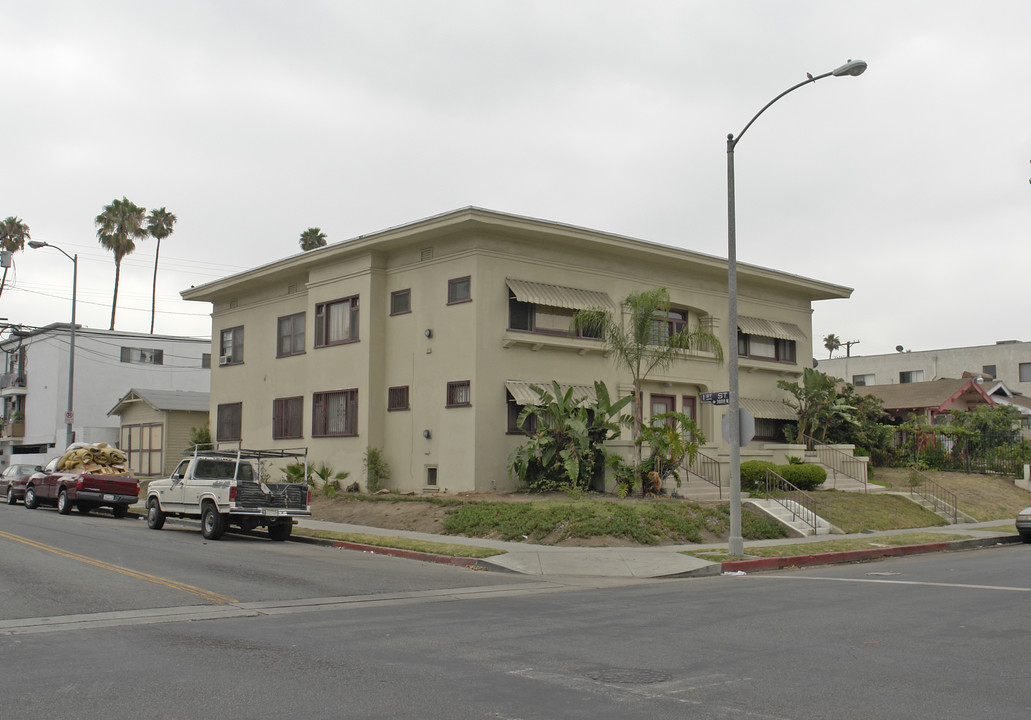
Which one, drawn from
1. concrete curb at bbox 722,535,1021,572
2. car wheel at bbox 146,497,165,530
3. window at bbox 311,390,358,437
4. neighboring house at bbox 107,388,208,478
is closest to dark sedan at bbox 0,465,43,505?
neighboring house at bbox 107,388,208,478

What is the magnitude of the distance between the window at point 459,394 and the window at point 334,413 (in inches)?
150

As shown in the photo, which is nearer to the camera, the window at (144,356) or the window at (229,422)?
the window at (229,422)

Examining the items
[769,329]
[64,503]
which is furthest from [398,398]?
[769,329]

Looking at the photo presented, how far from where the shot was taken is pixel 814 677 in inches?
306

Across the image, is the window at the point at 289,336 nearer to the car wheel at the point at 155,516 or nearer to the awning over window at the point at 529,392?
the car wheel at the point at 155,516

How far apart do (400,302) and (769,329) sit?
42.6 ft

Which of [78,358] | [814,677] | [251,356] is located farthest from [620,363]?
[78,358]

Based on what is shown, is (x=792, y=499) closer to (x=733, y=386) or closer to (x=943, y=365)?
(x=733, y=386)

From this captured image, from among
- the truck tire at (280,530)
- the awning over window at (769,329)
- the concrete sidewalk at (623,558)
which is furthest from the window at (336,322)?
the awning over window at (769,329)

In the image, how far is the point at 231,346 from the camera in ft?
116

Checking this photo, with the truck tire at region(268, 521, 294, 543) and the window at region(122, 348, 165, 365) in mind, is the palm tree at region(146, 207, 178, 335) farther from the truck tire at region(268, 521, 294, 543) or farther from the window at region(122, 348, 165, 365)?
the truck tire at region(268, 521, 294, 543)

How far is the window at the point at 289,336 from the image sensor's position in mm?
31688

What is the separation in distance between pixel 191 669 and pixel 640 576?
9406mm

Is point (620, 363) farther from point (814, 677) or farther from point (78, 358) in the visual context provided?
point (78, 358)
